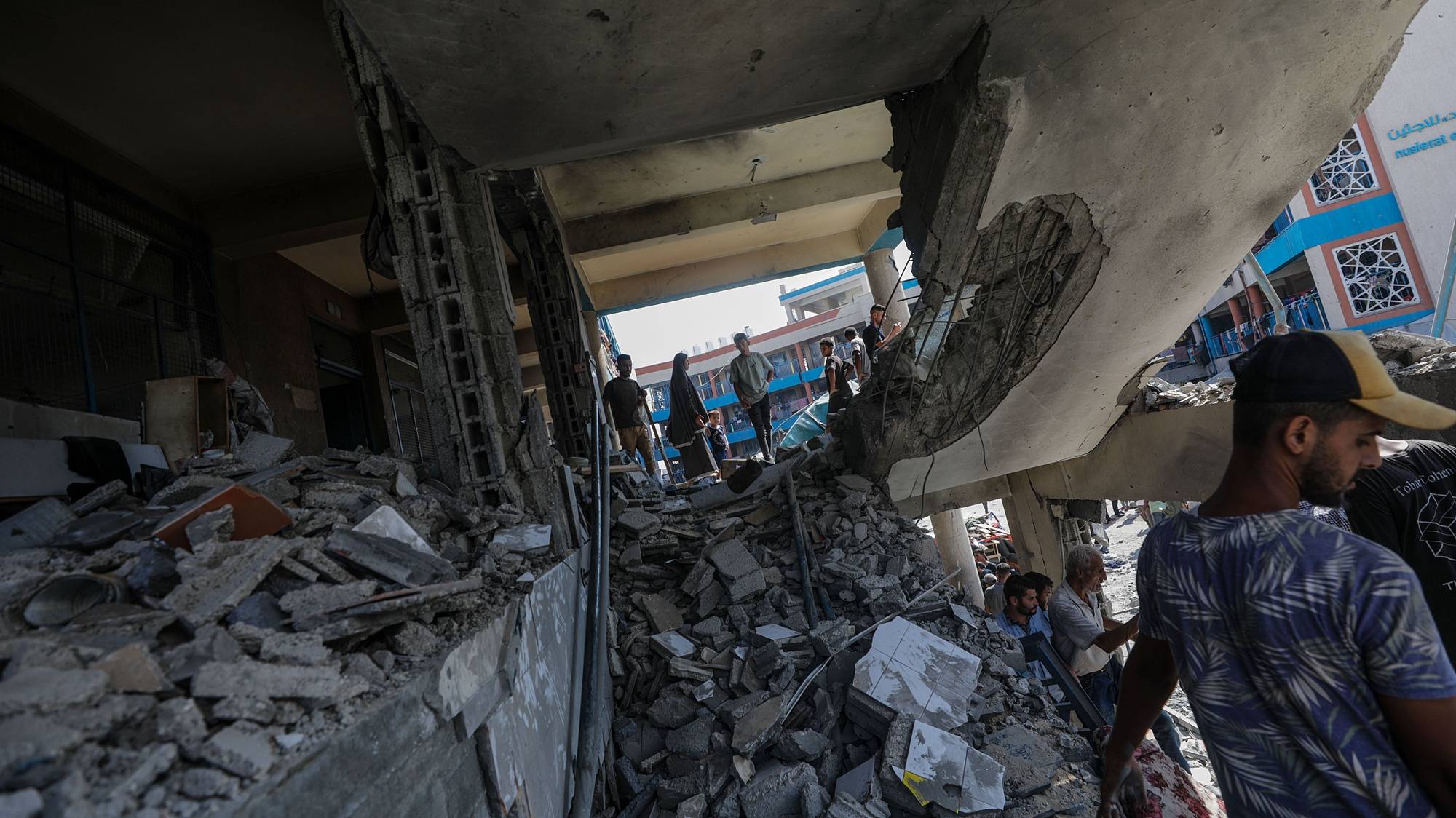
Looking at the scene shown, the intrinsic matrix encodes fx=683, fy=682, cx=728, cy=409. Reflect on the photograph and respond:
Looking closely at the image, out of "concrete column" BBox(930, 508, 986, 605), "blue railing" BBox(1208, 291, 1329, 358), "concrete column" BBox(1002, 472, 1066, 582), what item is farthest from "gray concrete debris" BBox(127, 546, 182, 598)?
"blue railing" BBox(1208, 291, 1329, 358)

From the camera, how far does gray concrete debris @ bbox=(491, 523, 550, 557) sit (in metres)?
→ 3.75

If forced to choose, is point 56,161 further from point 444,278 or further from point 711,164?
point 711,164

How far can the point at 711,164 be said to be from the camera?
9.10m

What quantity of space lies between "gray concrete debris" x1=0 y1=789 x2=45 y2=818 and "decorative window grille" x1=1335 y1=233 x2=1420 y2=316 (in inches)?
984

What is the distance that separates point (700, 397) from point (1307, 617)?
801 cm

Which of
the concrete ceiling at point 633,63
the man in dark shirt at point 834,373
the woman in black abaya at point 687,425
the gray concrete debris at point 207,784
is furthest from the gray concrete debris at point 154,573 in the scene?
the man in dark shirt at point 834,373

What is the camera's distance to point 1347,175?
18.3m

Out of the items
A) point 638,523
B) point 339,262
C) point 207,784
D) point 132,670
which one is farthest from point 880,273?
point 207,784

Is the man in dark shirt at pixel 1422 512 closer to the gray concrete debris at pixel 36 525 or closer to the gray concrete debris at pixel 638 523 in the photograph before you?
the gray concrete debris at pixel 638 523

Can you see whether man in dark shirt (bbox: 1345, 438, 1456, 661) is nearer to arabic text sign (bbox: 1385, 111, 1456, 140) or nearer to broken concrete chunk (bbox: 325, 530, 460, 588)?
broken concrete chunk (bbox: 325, 530, 460, 588)

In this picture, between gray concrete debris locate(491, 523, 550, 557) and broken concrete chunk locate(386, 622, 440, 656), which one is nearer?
broken concrete chunk locate(386, 622, 440, 656)

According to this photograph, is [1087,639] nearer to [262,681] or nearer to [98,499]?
[262,681]

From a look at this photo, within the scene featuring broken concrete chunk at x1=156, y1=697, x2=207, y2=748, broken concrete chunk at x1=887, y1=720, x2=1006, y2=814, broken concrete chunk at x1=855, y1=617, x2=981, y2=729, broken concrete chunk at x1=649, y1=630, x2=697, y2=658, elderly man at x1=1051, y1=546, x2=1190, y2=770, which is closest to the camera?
broken concrete chunk at x1=156, y1=697, x2=207, y2=748

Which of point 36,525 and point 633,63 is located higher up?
point 633,63
